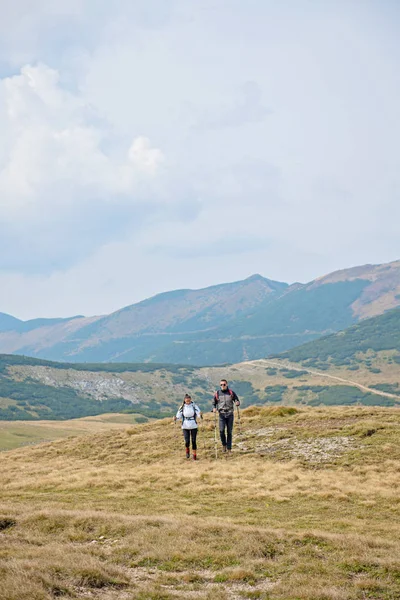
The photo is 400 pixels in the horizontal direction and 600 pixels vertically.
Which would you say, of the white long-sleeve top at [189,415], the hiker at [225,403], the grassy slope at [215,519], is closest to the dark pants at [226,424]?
the hiker at [225,403]

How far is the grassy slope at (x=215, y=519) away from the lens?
11008 mm

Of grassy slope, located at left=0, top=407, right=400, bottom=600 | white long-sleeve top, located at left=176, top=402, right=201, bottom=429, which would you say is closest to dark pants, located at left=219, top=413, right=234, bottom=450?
grassy slope, located at left=0, top=407, right=400, bottom=600

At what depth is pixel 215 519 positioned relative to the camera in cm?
1664

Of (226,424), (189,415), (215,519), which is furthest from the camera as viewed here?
(226,424)

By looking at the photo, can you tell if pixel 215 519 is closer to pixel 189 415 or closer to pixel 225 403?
pixel 225 403

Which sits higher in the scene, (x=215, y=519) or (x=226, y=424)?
(x=226, y=424)

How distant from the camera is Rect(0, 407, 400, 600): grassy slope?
11.0m

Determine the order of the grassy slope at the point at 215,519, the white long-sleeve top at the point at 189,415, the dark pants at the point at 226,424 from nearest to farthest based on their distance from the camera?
the grassy slope at the point at 215,519 → the dark pants at the point at 226,424 → the white long-sleeve top at the point at 189,415

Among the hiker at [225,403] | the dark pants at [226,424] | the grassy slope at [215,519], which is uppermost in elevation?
the hiker at [225,403]

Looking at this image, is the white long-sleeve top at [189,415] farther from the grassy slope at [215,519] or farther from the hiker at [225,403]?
the grassy slope at [215,519]

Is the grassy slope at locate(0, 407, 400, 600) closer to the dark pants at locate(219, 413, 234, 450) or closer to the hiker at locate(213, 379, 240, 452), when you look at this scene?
the dark pants at locate(219, 413, 234, 450)

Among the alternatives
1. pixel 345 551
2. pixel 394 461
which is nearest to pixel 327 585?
pixel 345 551

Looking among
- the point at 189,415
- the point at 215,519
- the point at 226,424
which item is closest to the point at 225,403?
the point at 226,424

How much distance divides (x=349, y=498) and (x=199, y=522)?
23.2 ft
